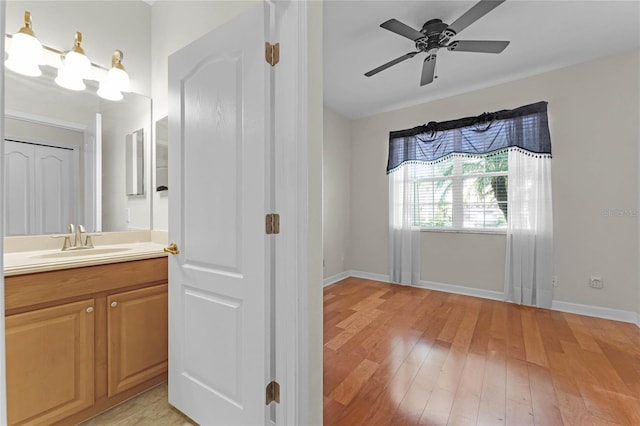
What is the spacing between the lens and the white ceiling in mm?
2086

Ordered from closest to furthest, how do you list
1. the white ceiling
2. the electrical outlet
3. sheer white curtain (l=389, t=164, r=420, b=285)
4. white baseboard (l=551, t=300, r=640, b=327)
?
1. the white ceiling
2. white baseboard (l=551, t=300, r=640, b=327)
3. the electrical outlet
4. sheer white curtain (l=389, t=164, r=420, b=285)

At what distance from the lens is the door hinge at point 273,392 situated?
119 centimetres

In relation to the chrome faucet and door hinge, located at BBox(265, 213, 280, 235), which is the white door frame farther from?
the chrome faucet

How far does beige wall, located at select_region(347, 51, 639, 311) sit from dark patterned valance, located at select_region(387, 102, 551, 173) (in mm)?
143

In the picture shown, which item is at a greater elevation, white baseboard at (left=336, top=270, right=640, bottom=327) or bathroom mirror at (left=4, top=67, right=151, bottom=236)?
bathroom mirror at (left=4, top=67, right=151, bottom=236)

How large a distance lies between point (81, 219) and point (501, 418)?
285 centimetres

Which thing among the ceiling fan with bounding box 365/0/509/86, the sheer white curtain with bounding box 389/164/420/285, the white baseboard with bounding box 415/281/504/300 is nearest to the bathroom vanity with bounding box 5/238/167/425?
the ceiling fan with bounding box 365/0/509/86

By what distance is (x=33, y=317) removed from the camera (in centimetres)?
121

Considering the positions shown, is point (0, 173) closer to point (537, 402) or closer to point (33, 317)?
point (33, 317)

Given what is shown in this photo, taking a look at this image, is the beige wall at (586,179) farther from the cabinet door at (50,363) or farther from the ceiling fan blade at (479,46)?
the cabinet door at (50,363)

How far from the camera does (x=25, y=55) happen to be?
63.5 inches

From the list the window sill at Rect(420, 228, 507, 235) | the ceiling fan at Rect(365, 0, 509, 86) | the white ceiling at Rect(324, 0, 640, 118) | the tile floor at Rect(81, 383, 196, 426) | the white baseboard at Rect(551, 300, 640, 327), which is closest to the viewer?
the tile floor at Rect(81, 383, 196, 426)

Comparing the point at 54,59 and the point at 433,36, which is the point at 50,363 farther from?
the point at 433,36

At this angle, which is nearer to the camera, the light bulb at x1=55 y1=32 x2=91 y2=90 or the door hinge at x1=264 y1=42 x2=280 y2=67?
the door hinge at x1=264 y1=42 x2=280 y2=67
